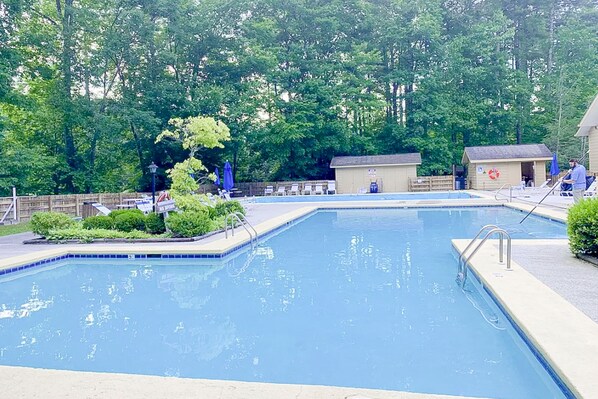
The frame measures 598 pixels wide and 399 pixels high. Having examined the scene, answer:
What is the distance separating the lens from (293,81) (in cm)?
2938

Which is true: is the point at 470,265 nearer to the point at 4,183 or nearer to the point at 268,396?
the point at 268,396

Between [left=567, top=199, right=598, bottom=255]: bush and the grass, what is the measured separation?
42.5 feet

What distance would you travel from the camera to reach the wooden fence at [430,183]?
2645 centimetres

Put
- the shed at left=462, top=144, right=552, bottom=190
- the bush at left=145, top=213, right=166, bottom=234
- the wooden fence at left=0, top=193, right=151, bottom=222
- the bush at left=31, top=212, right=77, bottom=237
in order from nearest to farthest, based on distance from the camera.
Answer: the bush at left=31, top=212, right=77, bottom=237 → the bush at left=145, top=213, right=166, bottom=234 → the wooden fence at left=0, top=193, right=151, bottom=222 → the shed at left=462, top=144, right=552, bottom=190

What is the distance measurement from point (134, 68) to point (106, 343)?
75.1 ft

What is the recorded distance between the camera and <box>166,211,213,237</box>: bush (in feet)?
32.9

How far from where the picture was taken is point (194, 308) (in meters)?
5.55

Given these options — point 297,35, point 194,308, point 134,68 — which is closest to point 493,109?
point 297,35

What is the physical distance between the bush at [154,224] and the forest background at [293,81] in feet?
42.3

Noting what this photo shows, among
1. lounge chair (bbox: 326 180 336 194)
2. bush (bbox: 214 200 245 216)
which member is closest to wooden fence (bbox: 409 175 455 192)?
lounge chair (bbox: 326 180 336 194)

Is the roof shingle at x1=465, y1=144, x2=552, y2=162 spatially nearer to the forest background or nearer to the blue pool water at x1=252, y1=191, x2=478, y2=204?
the blue pool water at x1=252, y1=191, x2=478, y2=204

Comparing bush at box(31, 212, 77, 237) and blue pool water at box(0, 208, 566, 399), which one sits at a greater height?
bush at box(31, 212, 77, 237)

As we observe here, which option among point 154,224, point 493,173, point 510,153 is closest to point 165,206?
point 154,224

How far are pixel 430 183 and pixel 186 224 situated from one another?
19.5 metres
